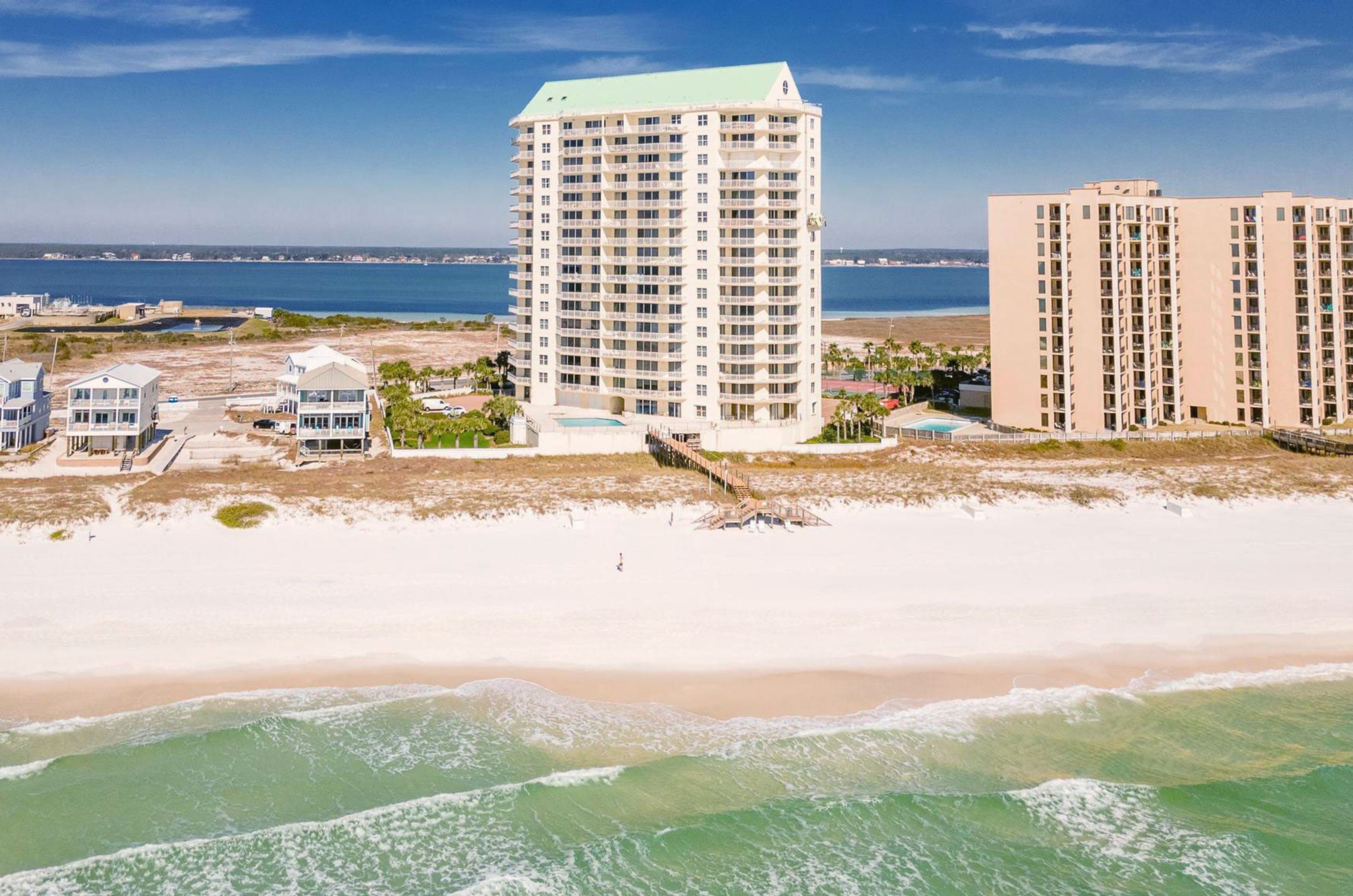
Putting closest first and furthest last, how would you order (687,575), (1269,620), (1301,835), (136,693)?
1. (1301,835)
2. (136,693)
3. (1269,620)
4. (687,575)

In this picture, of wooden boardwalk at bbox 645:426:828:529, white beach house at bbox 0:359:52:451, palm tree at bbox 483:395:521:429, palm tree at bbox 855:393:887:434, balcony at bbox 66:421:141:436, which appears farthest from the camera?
palm tree at bbox 855:393:887:434

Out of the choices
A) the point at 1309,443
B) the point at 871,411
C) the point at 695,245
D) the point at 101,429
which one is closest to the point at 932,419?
the point at 871,411

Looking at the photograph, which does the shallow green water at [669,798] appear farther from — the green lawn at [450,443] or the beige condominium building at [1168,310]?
the beige condominium building at [1168,310]

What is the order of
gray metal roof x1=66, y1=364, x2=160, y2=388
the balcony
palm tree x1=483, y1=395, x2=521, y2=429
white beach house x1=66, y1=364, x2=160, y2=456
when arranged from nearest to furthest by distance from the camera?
1. the balcony
2. white beach house x1=66, y1=364, x2=160, y2=456
3. gray metal roof x1=66, y1=364, x2=160, y2=388
4. palm tree x1=483, y1=395, x2=521, y2=429

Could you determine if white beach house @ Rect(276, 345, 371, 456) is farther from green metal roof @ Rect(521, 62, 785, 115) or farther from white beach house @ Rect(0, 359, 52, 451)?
green metal roof @ Rect(521, 62, 785, 115)

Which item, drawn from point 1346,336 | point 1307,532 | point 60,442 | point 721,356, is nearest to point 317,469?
point 60,442

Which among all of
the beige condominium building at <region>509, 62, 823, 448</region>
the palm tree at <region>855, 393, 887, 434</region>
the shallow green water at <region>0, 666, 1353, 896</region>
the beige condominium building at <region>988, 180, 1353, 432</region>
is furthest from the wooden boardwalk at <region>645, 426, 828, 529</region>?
the beige condominium building at <region>988, 180, 1353, 432</region>

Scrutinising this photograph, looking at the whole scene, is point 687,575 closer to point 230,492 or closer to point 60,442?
point 230,492

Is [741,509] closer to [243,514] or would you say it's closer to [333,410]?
[243,514]
